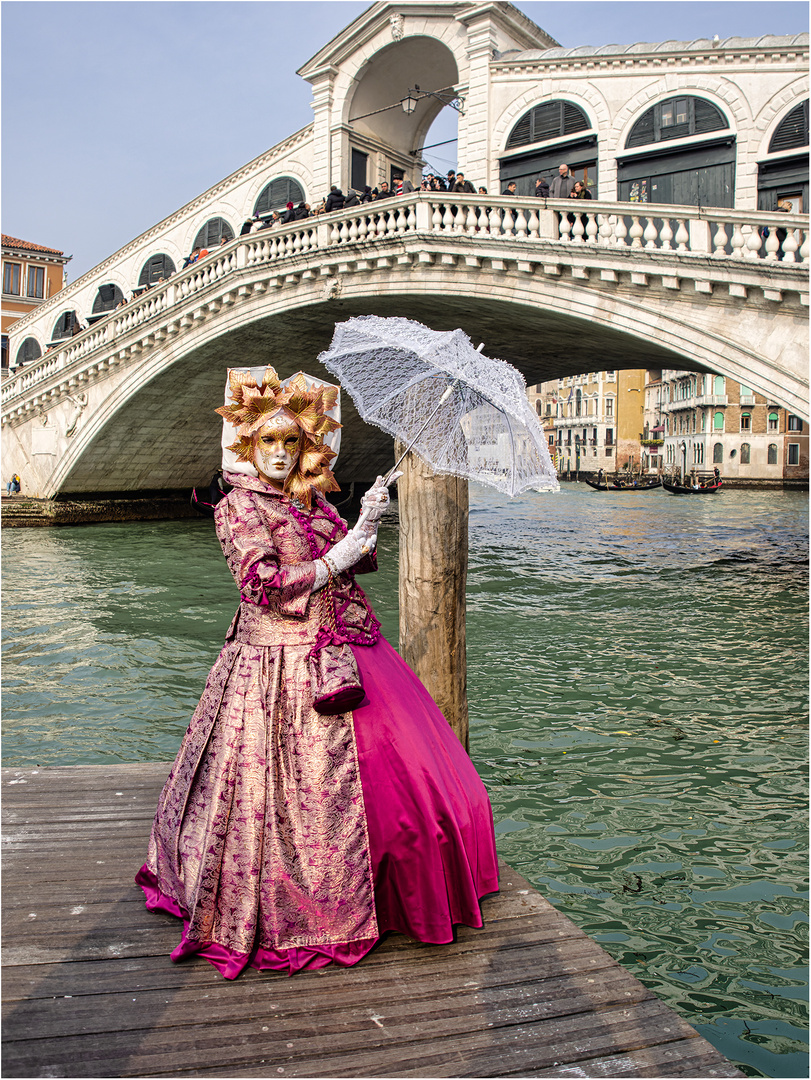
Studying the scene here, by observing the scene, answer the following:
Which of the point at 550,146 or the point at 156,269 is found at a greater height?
the point at 156,269

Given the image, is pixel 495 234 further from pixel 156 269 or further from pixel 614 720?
pixel 156 269

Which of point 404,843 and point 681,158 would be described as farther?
point 681,158

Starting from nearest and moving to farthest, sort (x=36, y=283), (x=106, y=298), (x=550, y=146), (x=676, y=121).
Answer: (x=676, y=121)
(x=550, y=146)
(x=106, y=298)
(x=36, y=283)

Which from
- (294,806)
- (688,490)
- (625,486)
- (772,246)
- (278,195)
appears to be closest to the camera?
(294,806)

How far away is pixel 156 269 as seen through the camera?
21.2 metres

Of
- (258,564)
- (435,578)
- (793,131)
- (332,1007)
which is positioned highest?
(793,131)

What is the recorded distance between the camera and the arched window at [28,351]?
26.4 m

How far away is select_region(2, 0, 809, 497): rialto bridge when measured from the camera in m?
9.78

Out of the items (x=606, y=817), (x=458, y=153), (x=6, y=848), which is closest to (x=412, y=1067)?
(x=6, y=848)

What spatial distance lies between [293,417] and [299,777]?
3.20 feet

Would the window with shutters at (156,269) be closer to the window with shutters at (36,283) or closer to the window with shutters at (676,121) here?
the window with shutters at (676,121)

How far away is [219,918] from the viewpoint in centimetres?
207

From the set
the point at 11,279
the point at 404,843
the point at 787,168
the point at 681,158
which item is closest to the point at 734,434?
the point at 681,158

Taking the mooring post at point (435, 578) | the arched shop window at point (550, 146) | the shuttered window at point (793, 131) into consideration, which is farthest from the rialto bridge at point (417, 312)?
the mooring post at point (435, 578)
